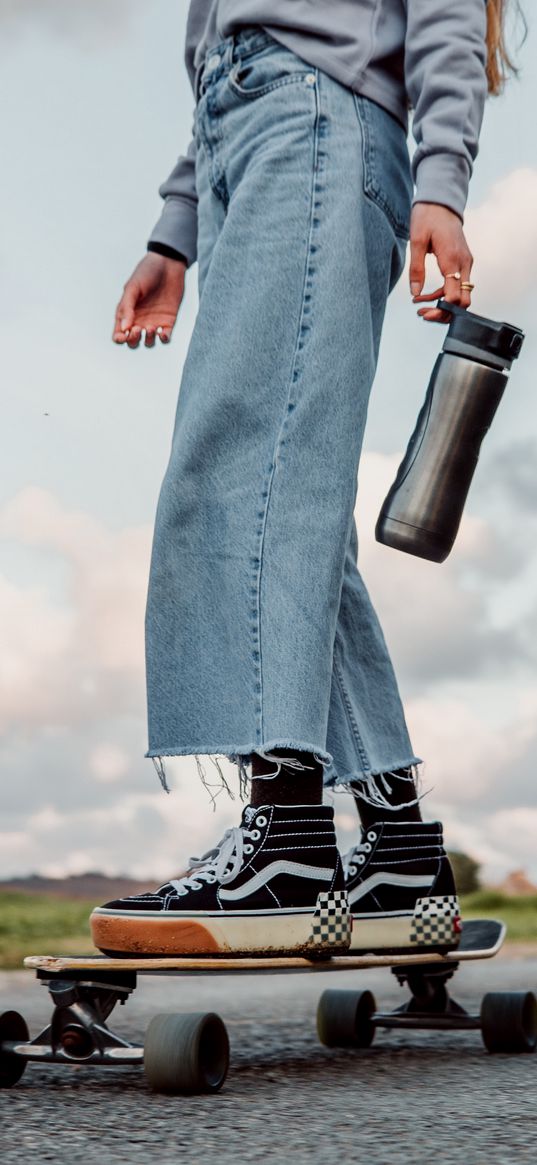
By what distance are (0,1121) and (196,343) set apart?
986 millimetres

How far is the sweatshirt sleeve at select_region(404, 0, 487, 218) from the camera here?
168 cm

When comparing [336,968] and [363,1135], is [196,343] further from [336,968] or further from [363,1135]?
[363,1135]

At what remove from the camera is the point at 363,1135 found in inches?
41.6

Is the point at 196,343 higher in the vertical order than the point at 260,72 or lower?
lower

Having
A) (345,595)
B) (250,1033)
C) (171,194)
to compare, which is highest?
(171,194)

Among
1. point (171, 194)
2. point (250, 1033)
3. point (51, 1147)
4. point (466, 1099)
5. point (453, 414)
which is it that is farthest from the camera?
point (171, 194)

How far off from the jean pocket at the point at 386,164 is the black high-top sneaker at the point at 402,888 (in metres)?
0.87

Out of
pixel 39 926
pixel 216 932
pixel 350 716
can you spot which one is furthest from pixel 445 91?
pixel 39 926

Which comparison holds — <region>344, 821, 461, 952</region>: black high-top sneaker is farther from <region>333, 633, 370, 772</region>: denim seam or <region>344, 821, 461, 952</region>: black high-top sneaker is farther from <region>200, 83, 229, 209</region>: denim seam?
<region>200, 83, 229, 209</region>: denim seam

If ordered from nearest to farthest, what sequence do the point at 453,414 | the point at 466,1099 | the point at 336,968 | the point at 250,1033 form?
1. the point at 466,1099
2. the point at 336,968
3. the point at 453,414
4. the point at 250,1033

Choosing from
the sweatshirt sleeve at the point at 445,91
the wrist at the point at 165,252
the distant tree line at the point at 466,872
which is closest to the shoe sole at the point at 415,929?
the sweatshirt sleeve at the point at 445,91

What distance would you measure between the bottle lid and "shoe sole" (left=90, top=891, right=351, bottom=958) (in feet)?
2.36

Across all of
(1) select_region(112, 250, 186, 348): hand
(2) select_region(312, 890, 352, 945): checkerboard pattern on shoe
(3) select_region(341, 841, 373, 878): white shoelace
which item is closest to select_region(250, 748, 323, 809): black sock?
(2) select_region(312, 890, 352, 945): checkerboard pattern on shoe

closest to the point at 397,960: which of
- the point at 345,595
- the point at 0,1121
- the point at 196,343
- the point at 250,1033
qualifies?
the point at 250,1033
